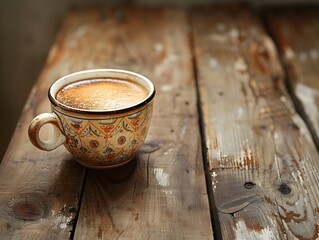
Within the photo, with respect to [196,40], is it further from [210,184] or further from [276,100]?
[210,184]

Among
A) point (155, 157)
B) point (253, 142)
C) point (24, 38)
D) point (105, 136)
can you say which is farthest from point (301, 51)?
point (24, 38)

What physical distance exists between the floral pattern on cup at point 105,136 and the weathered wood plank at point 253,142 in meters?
0.14

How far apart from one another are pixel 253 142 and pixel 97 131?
296 millimetres

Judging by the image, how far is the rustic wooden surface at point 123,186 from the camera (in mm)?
766

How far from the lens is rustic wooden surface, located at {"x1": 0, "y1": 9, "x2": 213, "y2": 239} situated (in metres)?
0.77

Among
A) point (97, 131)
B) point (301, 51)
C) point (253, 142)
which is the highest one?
point (97, 131)

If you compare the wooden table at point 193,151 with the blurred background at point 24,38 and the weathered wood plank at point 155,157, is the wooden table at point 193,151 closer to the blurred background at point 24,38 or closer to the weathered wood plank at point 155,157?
the weathered wood plank at point 155,157

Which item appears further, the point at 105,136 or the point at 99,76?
the point at 99,76

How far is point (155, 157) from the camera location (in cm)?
94

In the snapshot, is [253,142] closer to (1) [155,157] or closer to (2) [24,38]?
(1) [155,157]

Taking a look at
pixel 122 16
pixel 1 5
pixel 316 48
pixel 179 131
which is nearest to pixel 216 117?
pixel 179 131

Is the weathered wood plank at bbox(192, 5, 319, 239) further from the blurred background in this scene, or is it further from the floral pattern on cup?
the blurred background

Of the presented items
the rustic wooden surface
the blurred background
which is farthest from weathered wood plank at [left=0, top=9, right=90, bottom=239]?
the blurred background

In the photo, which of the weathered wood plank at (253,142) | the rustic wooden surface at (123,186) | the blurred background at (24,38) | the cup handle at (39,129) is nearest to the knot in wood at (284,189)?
the weathered wood plank at (253,142)
